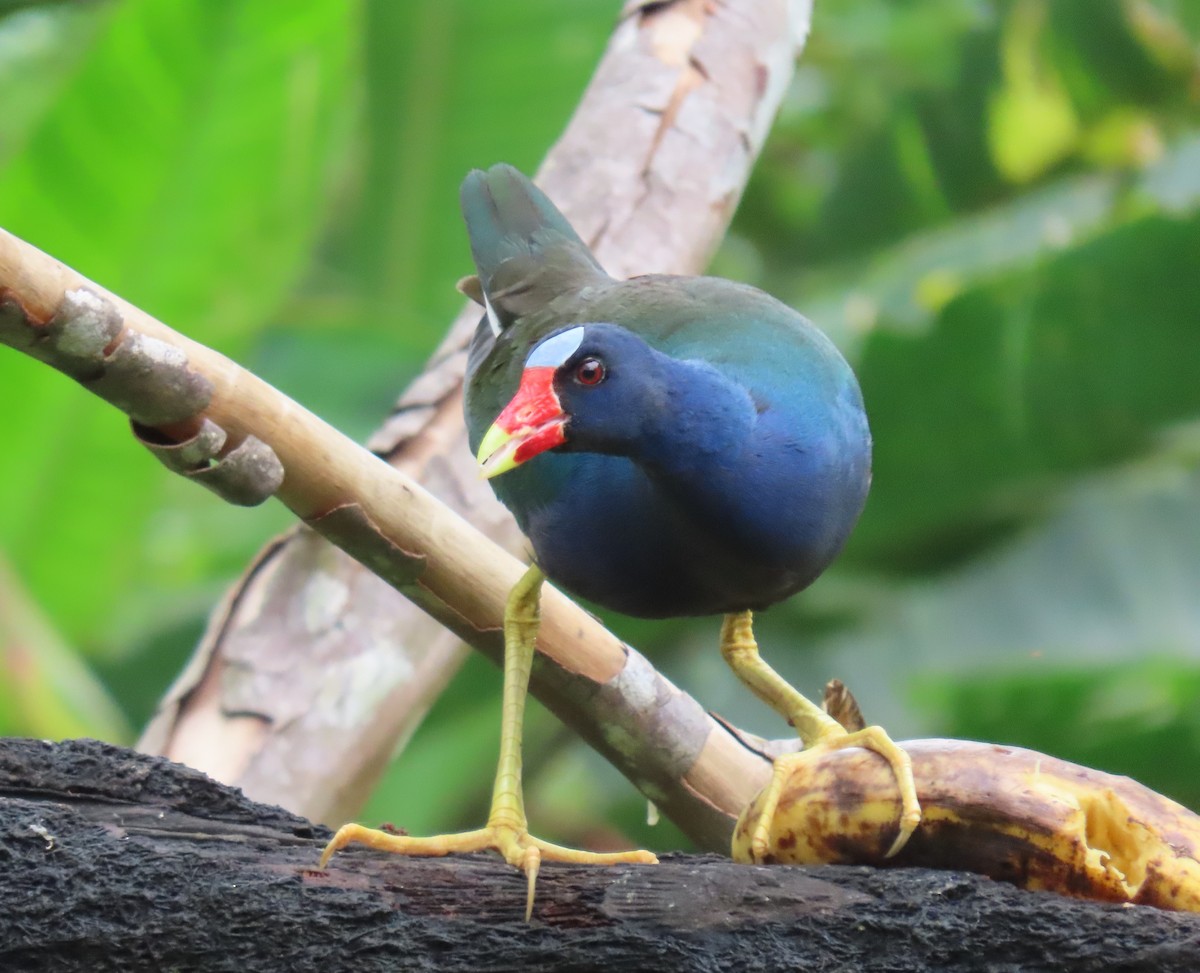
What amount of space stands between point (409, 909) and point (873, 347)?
7.94 ft

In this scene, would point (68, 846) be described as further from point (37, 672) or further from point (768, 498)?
point (37, 672)

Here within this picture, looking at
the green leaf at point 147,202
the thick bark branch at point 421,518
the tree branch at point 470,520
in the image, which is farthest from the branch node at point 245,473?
the green leaf at point 147,202

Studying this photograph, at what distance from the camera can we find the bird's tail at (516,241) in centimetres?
269

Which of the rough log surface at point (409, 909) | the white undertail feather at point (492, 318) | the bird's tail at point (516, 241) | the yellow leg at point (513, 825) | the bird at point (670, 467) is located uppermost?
the bird's tail at point (516, 241)

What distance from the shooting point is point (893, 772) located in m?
1.86

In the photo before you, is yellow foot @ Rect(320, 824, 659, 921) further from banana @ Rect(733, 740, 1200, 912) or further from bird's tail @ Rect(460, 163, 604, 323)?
bird's tail @ Rect(460, 163, 604, 323)

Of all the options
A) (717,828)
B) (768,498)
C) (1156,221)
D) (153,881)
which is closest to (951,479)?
(1156,221)

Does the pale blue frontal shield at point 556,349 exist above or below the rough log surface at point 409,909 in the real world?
above

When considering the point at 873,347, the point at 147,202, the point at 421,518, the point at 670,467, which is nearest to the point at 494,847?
the point at 421,518

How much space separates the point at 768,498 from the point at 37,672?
1549 mm

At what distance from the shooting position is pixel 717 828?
8.51 feet

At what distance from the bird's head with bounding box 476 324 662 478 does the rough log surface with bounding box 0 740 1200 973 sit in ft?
1.91

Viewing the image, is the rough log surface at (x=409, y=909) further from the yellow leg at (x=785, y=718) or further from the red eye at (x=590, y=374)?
the red eye at (x=590, y=374)

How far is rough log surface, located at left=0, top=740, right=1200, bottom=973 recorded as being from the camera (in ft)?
4.96
